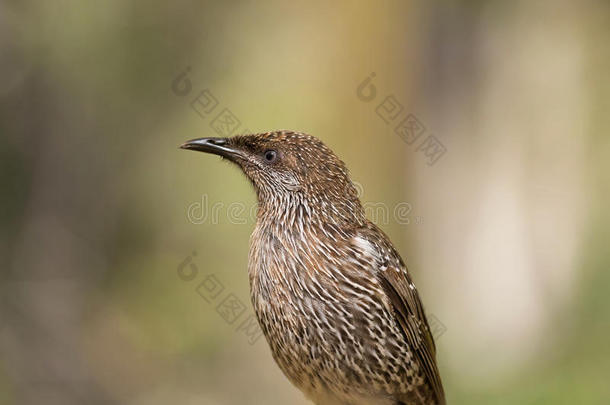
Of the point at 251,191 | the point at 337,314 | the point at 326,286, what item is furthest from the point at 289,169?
the point at 251,191

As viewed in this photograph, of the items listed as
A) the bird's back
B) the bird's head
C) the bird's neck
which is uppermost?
the bird's head

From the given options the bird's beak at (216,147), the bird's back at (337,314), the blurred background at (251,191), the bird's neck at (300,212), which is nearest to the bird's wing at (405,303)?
the bird's back at (337,314)

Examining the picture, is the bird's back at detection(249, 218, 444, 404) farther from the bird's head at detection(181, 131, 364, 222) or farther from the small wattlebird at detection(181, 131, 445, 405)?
the bird's head at detection(181, 131, 364, 222)

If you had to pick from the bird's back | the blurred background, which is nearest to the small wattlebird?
the bird's back

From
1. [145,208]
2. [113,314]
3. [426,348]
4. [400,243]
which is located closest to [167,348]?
[113,314]

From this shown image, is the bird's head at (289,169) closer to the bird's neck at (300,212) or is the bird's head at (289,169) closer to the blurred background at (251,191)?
the bird's neck at (300,212)
